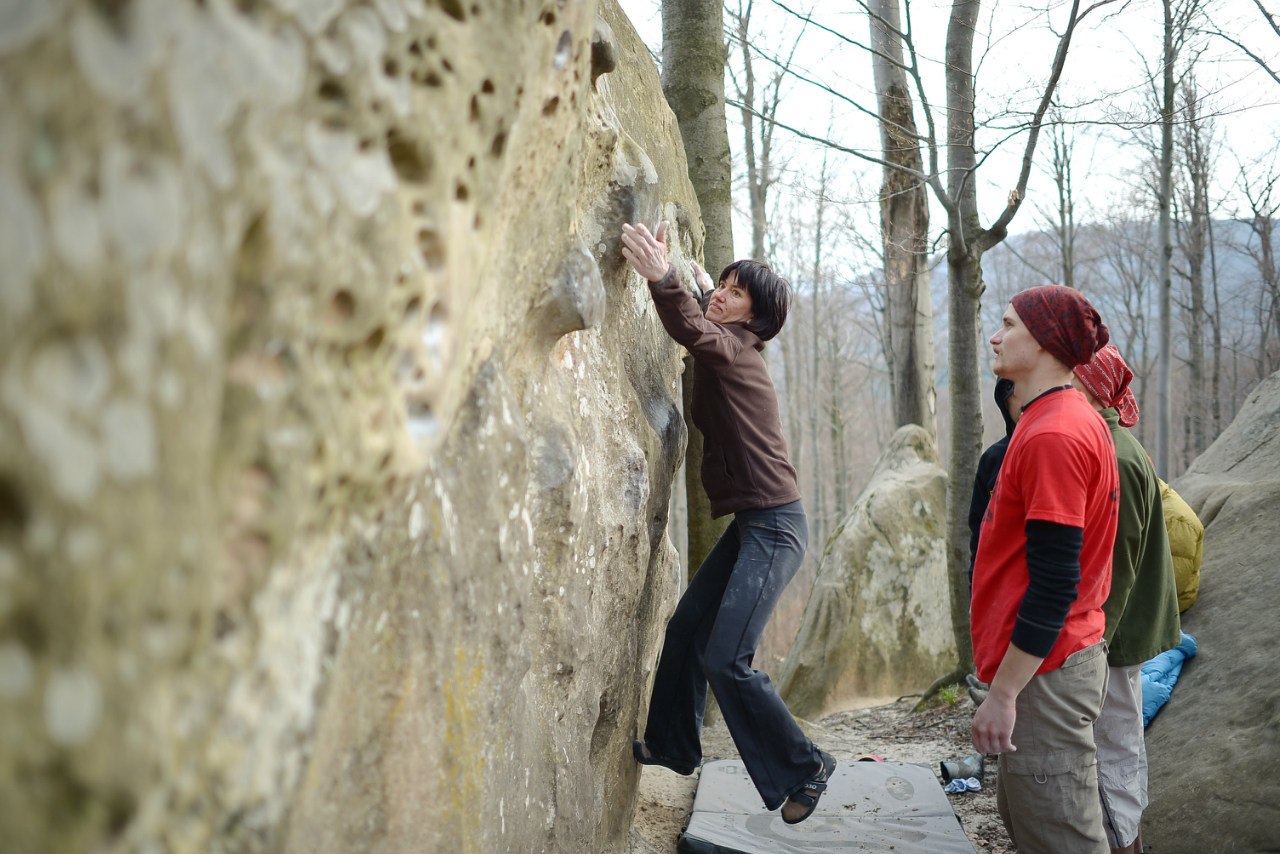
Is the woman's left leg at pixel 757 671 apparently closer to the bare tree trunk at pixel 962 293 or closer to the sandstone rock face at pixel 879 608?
the bare tree trunk at pixel 962 293

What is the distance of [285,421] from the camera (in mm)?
1512

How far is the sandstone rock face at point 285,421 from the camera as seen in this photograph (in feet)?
3.60

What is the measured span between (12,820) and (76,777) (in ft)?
0.25

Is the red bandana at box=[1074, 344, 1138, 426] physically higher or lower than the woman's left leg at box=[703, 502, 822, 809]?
higher

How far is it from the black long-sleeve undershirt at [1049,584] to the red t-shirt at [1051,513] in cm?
5

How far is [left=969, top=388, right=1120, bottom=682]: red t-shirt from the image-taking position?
2678 millimetres

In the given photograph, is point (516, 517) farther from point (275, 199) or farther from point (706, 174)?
point (706, 174)

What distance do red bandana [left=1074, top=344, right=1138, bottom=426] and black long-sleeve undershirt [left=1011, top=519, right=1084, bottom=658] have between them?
3.58 ft

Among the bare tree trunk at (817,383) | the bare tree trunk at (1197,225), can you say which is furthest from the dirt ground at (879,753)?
the bare tree trunk at (817,383)

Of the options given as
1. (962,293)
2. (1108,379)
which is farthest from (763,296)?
(962,293)

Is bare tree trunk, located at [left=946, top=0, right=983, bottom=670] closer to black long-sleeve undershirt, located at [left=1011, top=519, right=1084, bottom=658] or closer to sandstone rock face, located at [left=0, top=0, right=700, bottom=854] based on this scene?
black long-sleeve undershirt, located at [left=1011, top=519, right=1084, bottom=658]

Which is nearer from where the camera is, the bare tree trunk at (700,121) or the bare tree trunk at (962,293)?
the bare tree trunk at (962,293)

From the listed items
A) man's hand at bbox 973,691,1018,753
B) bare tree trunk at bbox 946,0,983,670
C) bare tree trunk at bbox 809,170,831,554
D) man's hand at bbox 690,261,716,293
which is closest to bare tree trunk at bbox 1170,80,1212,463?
bare tree trunk at bbox 809,170,831,554

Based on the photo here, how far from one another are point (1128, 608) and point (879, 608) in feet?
19.8
